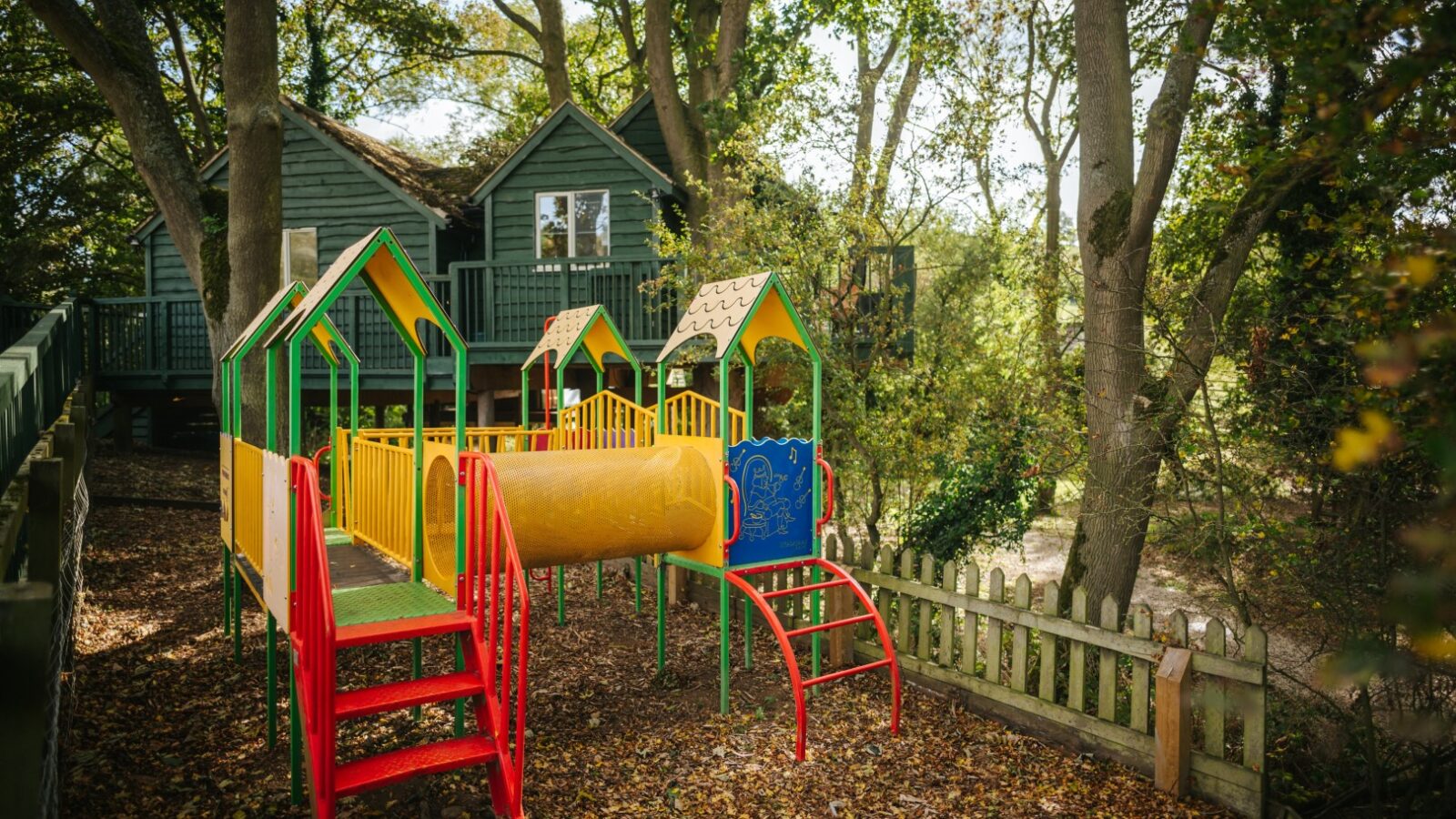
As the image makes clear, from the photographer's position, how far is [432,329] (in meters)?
14.3

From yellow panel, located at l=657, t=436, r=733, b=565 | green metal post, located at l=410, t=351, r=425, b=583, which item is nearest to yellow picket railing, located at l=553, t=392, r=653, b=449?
yellow panel, located at l=657, t=436, r=733, b=565

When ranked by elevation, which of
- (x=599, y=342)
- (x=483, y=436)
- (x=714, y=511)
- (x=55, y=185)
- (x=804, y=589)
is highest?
(x=55, y=185)

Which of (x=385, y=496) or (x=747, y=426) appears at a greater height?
(x=747, y=426)

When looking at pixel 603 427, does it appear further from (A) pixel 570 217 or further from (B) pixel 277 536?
(A) pixel 570 217

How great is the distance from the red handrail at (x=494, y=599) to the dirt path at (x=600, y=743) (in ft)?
2.29

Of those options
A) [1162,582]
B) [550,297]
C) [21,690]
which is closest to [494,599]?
[21,690]

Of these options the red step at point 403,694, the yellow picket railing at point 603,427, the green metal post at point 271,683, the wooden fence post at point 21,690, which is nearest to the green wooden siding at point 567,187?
the yellow picket railing at point 603,427

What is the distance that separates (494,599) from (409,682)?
0.52 m

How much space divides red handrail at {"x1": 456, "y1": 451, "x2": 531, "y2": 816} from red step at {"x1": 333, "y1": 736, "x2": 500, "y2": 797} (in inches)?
4.2

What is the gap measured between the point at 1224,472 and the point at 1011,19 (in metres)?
9.94

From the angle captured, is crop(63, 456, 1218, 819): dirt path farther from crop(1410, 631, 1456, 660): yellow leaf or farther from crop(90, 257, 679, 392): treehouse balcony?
crop(90, 257, 679, 392): treehouse balcony

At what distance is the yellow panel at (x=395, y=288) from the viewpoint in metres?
4.90

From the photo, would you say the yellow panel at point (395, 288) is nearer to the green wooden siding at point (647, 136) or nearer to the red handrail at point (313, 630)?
the red handrail at point (313, 630)

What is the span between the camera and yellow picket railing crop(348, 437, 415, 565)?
18.3 ft
